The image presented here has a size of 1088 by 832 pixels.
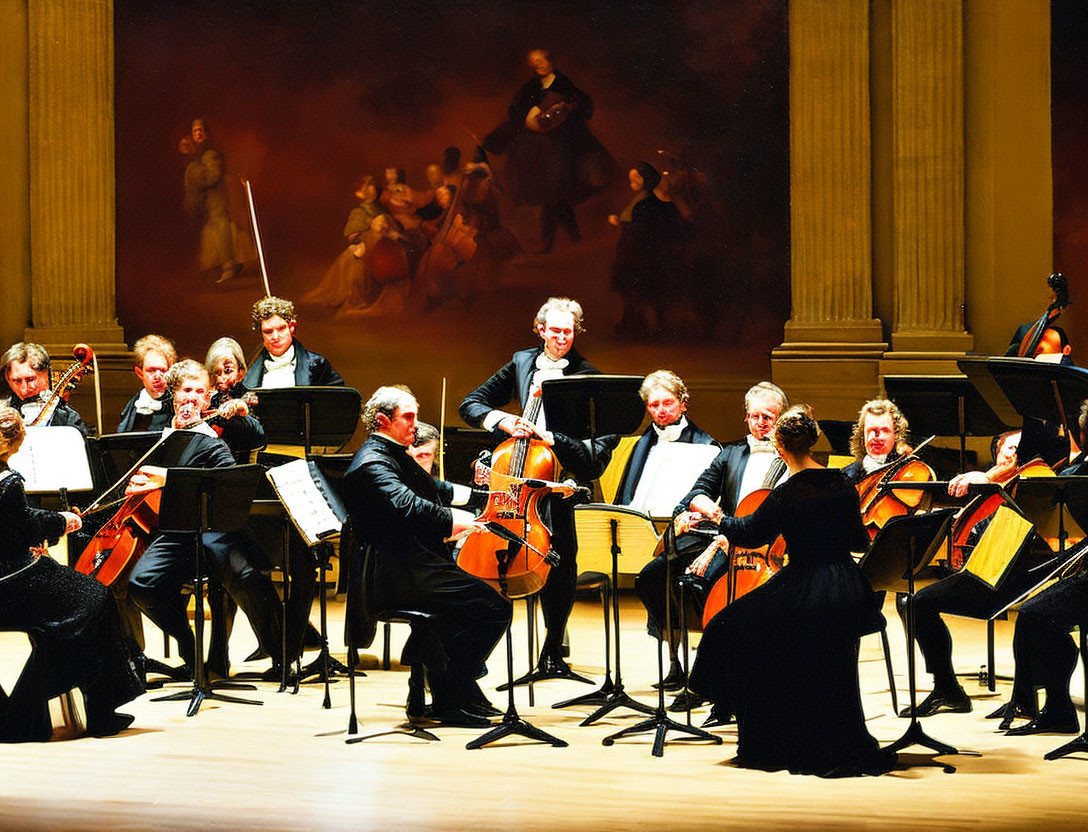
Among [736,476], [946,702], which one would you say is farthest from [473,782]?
[946,702]

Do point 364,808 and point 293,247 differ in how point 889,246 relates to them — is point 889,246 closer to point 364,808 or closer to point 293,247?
point 293,247

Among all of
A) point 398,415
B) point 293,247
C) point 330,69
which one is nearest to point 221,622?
point 398,415

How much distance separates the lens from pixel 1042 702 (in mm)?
5816

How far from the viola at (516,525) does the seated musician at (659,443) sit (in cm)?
49

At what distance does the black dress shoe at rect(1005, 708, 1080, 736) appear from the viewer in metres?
5.04

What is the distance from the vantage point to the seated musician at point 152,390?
6438mm

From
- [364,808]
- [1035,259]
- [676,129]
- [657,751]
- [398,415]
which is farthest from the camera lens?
[676,129]

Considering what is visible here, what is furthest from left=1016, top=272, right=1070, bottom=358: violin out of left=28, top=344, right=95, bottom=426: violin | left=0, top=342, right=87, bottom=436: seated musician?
left=0, top=342, right=87, bottom=436: seated musician

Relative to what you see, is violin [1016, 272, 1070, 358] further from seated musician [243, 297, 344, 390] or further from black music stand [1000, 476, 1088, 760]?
seated musician [243, 297, 344, 390]

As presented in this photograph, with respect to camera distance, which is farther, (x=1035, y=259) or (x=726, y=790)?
(x=1035, y=259)

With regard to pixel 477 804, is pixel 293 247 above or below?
above

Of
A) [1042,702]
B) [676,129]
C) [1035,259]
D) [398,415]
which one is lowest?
[1042,702]

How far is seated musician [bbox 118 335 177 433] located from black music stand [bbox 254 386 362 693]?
1.89 ft

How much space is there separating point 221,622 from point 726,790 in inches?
102
